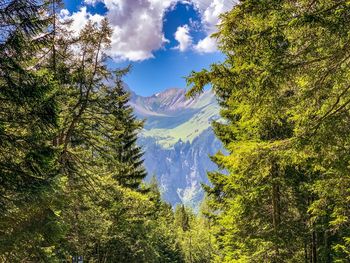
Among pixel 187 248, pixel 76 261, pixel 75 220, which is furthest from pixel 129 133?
pixel 187 248

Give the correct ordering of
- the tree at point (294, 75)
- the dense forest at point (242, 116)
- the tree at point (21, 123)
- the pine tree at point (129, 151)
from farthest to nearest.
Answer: the pine tree at point (129, 151), the tree at point (21, 123), the dense forest at point (242, 116), the tree at point (294, 75)

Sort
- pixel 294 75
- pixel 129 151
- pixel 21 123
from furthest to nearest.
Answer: pixel 129 151 → pixel 21 123 → pixel 294 75

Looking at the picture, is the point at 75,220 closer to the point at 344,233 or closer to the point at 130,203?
the point at 130,203

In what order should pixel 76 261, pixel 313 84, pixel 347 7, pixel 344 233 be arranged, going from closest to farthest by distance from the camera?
1. pixel 347 7
2. pixel 313 84
3. pixel 344 233
4. pixel 76 261

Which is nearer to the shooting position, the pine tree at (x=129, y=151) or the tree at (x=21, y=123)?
the tree at (x=21, y=123)

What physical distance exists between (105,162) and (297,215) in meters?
8.27

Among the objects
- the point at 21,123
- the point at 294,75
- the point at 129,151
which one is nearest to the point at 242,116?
the point at 294,75

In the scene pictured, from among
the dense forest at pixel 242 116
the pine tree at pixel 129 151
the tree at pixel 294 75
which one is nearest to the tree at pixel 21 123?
the dense forest at pixel 242 116

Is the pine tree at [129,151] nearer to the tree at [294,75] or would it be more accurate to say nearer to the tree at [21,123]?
the tree at [21,123]

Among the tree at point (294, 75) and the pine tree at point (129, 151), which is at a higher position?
the pine tree at point (129, 151)

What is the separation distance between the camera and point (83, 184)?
14.3 meters

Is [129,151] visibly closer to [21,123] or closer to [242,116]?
[242,116]

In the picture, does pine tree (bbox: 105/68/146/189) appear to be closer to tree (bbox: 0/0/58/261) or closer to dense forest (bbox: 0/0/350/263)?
dense forest (bbox: 0/0/350/263)

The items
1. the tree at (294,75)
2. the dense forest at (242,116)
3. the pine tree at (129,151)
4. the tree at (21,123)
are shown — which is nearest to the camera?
the tree at (294,75)
